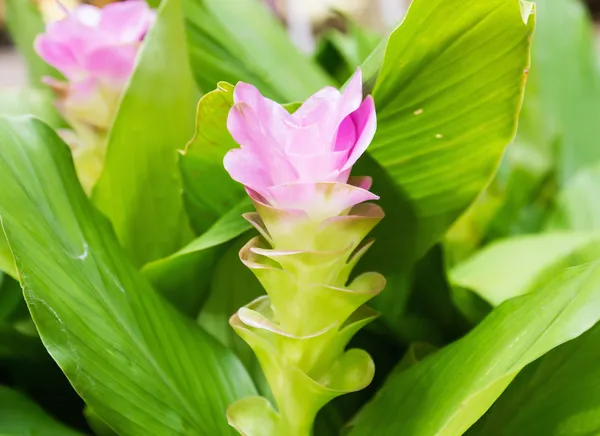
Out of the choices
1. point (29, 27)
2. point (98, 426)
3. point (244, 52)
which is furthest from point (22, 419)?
point (29, 27)

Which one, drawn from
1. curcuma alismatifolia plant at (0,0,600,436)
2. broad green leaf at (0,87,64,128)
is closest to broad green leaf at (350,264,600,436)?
curcuma alismatifolia plant at (0,0,600,436)

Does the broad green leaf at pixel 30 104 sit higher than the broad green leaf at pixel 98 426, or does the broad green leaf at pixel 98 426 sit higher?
A: the broad green leaf at pixel 30 104

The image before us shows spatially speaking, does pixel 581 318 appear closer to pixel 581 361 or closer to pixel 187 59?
pixel 581 361

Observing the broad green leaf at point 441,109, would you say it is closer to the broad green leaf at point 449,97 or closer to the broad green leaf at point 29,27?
the broad green leaf at point 449,97

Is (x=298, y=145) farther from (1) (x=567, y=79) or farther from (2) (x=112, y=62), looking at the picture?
(1) (x=567, y=79)

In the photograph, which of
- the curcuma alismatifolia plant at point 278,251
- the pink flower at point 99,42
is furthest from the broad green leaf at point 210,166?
the pink flower at point 99,42

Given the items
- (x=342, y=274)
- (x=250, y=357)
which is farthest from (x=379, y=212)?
(x=250, y=357)
